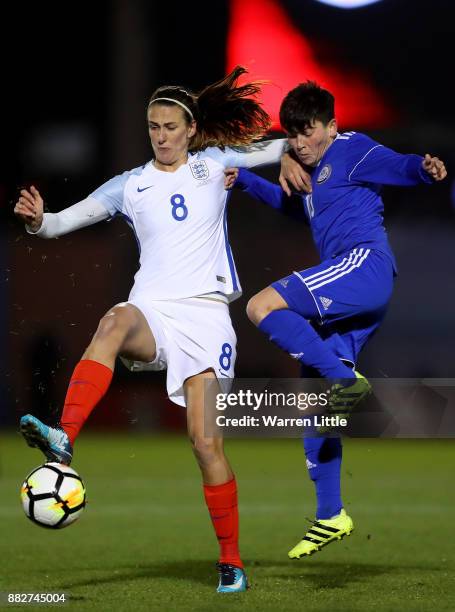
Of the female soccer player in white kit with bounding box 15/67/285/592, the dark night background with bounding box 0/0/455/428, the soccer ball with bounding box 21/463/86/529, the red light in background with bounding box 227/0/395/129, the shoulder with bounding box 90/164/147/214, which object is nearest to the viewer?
the soccer ball with bounding box 21/463/86/529

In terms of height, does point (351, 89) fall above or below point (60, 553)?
above

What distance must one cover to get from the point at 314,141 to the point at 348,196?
336 millimetres

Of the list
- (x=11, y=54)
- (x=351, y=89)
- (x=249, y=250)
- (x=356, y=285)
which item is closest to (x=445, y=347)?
(x=249, y=250)

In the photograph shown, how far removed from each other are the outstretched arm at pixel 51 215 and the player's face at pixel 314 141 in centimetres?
103

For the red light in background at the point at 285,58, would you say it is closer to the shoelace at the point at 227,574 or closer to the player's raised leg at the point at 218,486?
the player's raised leg at the point at 218,486

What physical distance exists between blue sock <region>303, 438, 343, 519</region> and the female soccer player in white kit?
493mm

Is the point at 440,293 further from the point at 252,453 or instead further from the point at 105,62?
the point at 105,62

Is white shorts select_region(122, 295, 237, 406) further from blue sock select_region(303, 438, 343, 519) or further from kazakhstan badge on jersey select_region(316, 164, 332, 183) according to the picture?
kazakhstan badge on jersey select_region(316, 164, 332, 183)

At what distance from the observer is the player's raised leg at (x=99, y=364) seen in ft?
18.8

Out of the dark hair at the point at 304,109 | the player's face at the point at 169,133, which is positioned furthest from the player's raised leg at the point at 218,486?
the dark hair at the point at 304,109

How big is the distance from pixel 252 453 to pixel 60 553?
8017 mm

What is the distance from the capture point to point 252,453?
1600cm

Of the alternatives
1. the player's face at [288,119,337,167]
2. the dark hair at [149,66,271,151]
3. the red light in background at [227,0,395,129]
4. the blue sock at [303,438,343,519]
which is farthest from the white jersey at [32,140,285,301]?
the red light in background at [227,0,395,129]

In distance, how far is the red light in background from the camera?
12.2 meters
